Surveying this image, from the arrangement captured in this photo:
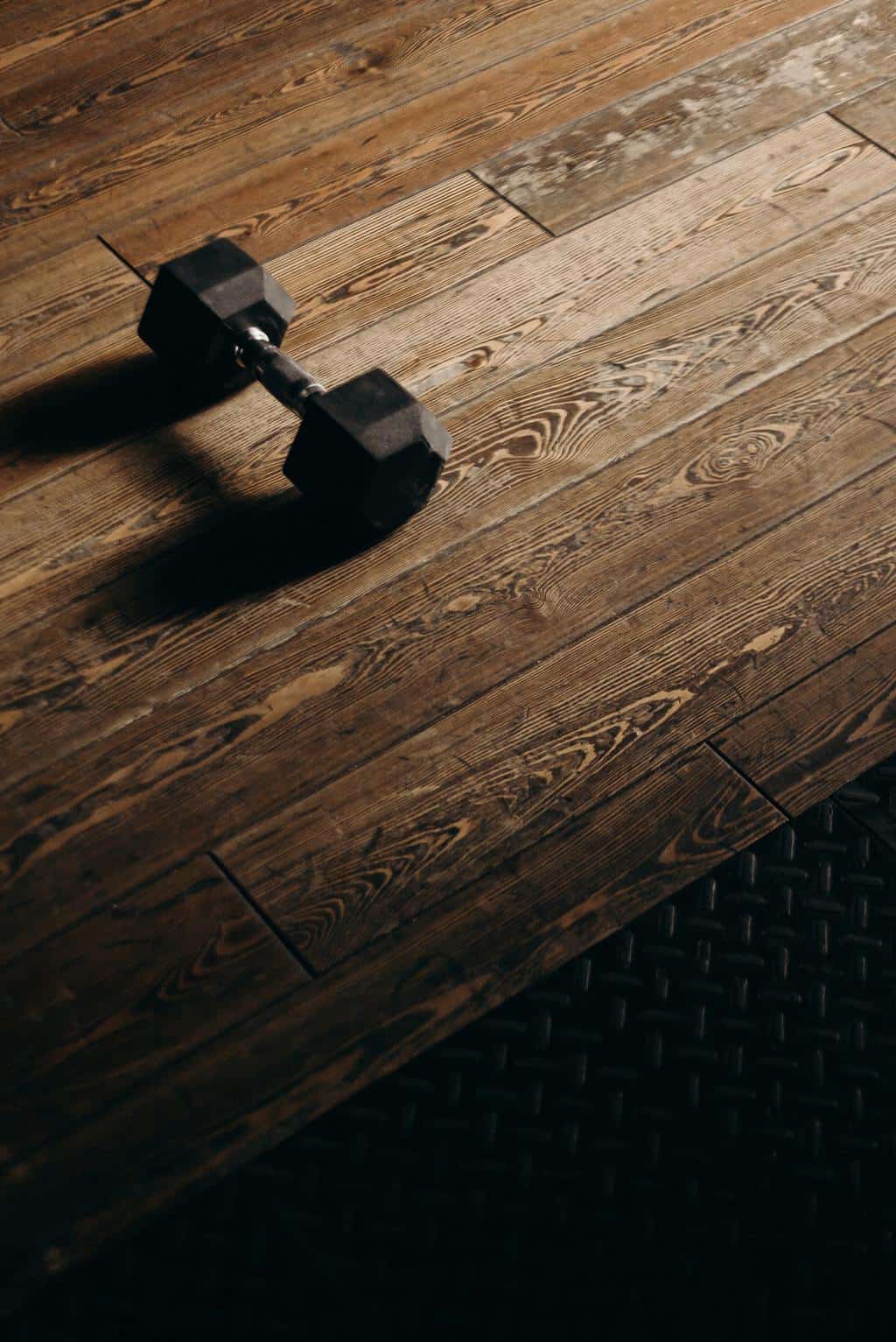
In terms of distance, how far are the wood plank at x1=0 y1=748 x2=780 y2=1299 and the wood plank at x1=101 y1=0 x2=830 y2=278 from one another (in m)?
1.05

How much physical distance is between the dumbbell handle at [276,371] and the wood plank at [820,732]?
658 millimetres

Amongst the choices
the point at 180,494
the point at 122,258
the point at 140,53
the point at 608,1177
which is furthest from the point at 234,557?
the point at 140,53

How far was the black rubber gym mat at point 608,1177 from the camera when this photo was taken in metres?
1.17

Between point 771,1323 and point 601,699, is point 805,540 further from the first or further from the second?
point 771,1323

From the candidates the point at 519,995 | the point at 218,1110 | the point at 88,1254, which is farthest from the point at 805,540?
the point at 88,1254

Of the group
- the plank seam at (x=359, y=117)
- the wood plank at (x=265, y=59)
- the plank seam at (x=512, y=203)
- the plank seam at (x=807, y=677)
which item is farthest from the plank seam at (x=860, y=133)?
the plank seam at (x=807, y=677)

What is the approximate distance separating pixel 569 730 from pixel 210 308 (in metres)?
0.70

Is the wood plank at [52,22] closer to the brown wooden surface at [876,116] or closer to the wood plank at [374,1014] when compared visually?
the brown wooden surface at [876,116]

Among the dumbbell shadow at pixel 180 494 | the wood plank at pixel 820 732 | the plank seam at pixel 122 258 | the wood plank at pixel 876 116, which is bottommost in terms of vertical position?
the wood plank at pixel 820 732

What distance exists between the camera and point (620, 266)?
1968mm

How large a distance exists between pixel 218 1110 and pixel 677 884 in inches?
20.7

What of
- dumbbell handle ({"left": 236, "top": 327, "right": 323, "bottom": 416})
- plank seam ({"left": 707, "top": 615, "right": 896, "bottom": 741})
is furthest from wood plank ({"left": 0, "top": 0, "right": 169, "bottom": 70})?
plank seam ({"left": 707, "top": 615, "right": 896, "bottom": 741})

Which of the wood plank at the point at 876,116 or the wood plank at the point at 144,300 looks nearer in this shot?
the wood plank at the point at 144,300

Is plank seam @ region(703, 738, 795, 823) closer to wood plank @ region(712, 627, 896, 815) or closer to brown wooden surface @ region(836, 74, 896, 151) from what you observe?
wood plank @ region(712, 627, 896, 815)
